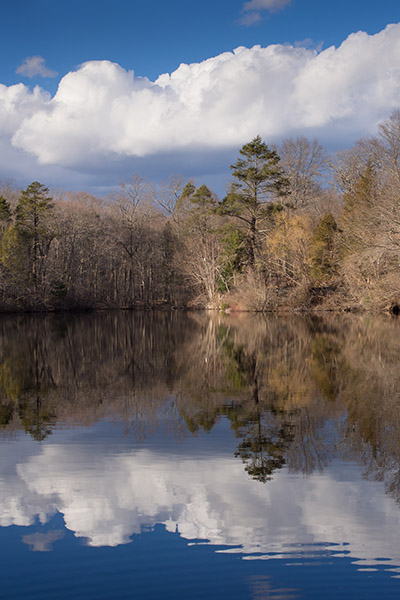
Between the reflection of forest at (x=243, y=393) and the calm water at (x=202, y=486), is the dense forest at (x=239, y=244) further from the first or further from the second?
the calm water at (x=202, y=486)

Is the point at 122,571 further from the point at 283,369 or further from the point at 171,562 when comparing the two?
the point at 283,369

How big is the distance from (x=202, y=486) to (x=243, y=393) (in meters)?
5.85

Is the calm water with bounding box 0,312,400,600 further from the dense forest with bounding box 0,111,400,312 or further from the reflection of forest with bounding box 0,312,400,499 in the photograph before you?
the dense forest with bounding box 0,111,400,312

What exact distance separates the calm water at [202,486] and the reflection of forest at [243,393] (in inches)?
2.0

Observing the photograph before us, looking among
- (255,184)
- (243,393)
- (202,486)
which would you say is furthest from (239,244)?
(202,486)

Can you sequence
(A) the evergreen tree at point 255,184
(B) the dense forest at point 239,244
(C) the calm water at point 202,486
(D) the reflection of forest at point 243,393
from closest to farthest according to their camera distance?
(C) the calm water at point 202,486
(D) the reflection of forest at point 243,393
(B) the dense forest at point 239,244
(A) the evergreen tree at point 255,184

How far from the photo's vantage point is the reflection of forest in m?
8.16

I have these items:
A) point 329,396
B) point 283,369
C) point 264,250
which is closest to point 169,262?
point 264,250

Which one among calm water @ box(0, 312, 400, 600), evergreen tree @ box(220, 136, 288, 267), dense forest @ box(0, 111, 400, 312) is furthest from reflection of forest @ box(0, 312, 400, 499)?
evergreen tree @ box(220, 136, 288, 267)

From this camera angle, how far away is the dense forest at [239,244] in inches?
1586

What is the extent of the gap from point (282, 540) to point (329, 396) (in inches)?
257

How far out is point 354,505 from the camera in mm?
5977

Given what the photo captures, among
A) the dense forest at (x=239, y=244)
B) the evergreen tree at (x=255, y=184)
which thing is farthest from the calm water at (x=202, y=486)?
the evergreen tree at (x=255, y=184)

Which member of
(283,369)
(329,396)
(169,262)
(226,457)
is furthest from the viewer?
(169,262)
